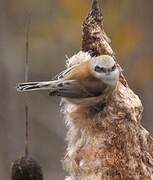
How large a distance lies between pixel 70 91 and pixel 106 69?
18 centimetres

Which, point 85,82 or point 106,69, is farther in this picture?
point 85,82

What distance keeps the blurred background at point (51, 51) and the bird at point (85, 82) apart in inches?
118

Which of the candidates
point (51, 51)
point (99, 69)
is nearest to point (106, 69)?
point (99, 69)

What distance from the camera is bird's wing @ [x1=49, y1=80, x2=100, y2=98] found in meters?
2.66

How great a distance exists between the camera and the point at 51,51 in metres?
6.56

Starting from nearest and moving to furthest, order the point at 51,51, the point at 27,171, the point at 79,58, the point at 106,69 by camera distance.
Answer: the point at 27,171, the point at 106,69, the point at 79,58, the point at 51,51

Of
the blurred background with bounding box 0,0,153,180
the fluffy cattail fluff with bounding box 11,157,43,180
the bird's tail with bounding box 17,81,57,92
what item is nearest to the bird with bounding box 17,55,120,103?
the bird's tail with bounding box 17,81,57,92

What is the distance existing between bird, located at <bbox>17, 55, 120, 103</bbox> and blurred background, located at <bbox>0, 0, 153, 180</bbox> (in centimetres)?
300

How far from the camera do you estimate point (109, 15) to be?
593 centimetres

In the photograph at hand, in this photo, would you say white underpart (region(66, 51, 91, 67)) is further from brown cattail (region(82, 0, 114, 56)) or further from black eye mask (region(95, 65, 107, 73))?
black eye mask (region(95, 65, 107, 73))

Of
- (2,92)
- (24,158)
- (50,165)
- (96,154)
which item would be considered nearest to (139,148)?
(96,154)

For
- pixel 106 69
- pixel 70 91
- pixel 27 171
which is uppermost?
pixel 106 69

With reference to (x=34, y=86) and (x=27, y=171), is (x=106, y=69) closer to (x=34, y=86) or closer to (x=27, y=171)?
(x=34, y=86)

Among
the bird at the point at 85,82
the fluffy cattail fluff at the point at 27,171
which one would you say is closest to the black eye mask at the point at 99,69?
the bird at the point at 85,82
